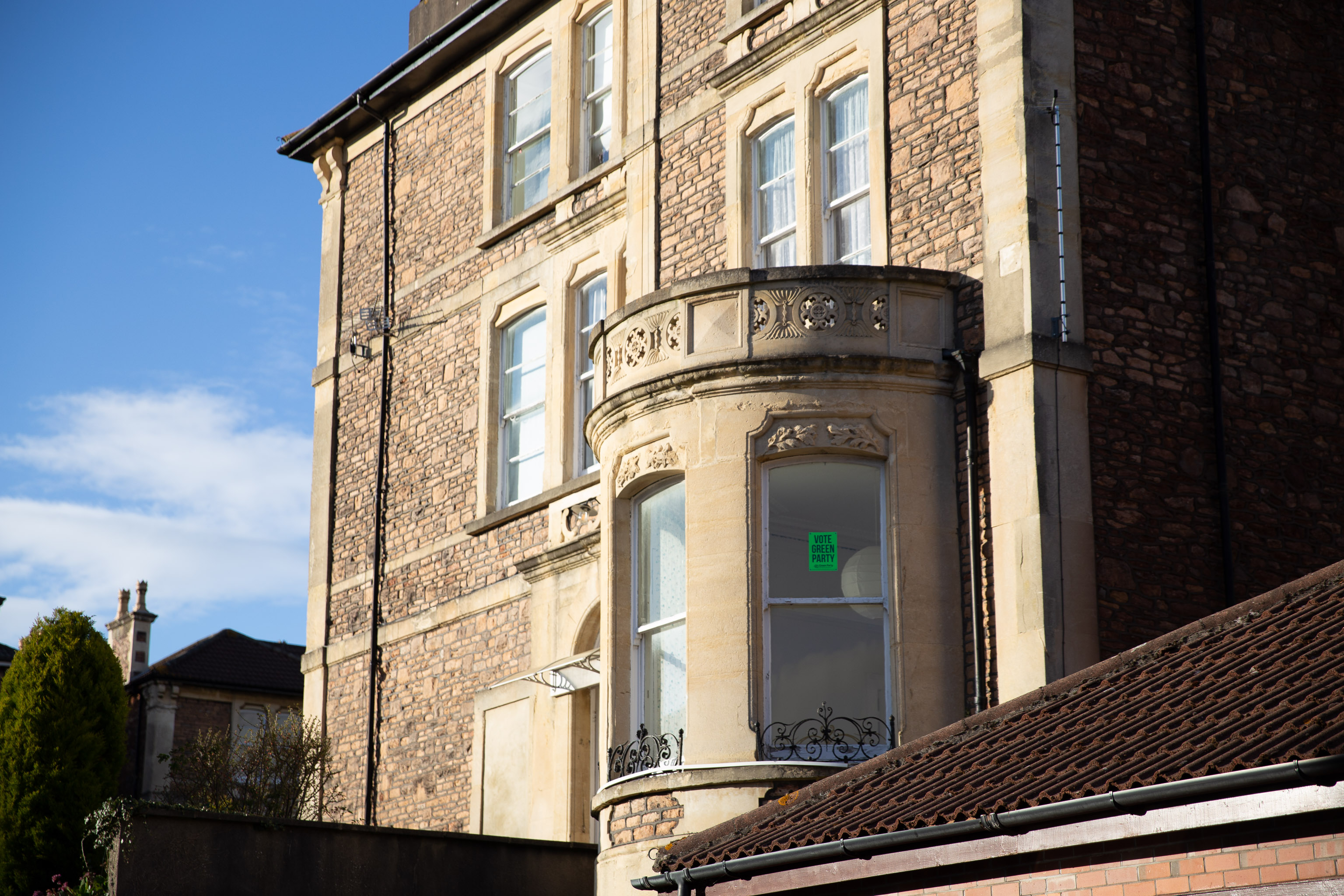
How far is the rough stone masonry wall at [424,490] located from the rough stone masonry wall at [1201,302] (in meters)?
7.47

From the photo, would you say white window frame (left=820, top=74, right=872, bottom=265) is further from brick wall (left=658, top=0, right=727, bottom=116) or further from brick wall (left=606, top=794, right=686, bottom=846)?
brick wall (left=606, top=794, right=686, bottom=846)

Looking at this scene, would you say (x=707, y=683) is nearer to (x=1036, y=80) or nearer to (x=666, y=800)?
(x=666, y=800)

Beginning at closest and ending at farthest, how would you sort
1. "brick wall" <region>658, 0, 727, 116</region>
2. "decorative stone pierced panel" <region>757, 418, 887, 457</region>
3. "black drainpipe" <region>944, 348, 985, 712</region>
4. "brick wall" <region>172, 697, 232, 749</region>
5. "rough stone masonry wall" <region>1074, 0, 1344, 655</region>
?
1. "black drainpipe" <region>944, 348, 985, 712</region>
2. "rough stone masonry wall" <region>1074, 0, 1344, 655</region>
3. "decorative stone pierced panel" <region>757, 418, 887, 457</region>
4. "brick wall" <region>658, 0, 727, 116</region>
5. "brick wall" <region>172, 697, 232, 749</region>

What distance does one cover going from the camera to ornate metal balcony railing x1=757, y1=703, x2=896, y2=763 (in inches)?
508

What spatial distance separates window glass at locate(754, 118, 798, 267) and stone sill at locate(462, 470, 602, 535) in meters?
3.06

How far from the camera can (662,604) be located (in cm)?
1427

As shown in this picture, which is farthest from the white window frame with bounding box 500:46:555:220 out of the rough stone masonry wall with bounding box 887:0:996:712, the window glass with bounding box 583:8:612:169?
the rough stone masonry wall with bounding box 887:0:996:712

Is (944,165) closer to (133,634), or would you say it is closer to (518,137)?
(518,137)

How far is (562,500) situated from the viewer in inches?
730

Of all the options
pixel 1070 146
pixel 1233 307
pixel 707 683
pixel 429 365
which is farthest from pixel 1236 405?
pixel 429 365

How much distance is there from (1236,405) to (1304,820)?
23.0 ft

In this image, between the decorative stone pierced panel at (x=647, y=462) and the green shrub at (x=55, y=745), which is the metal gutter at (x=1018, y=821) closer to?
the decorative stone pierced panel at (x=647, y=462)

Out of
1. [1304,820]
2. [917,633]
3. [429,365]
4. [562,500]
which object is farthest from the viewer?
[429,365]

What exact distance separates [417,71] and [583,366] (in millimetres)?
5818
